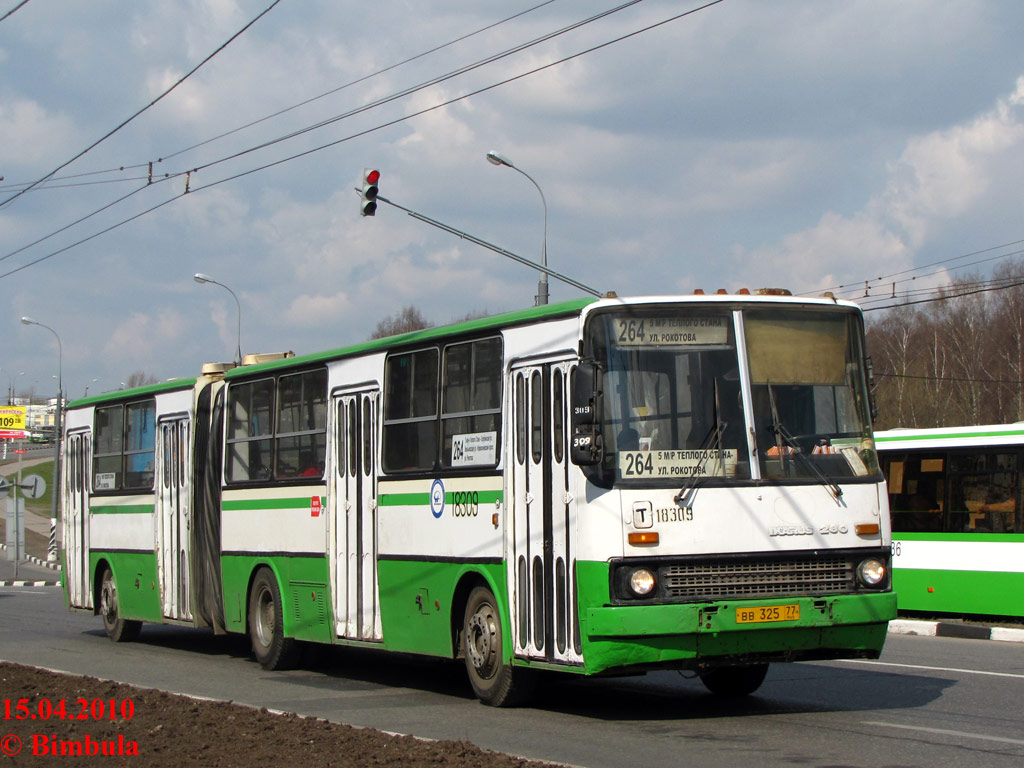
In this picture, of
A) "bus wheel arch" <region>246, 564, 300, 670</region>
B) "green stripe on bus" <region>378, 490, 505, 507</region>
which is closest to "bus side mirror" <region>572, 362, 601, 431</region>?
"green stripe on bus" <region>378, 490, 505, 507</region>

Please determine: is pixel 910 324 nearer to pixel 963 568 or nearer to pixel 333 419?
pixel 963 568

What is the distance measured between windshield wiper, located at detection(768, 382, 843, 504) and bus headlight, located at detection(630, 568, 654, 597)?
1342 millimetres

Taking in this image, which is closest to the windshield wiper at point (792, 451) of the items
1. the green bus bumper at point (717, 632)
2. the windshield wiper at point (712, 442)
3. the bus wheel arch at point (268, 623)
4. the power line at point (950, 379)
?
the windshield wiper at point (712, 442)

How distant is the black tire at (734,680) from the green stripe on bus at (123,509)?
29.2 ft

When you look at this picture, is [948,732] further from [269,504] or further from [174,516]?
[174,516]

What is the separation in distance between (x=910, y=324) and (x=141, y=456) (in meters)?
54.1

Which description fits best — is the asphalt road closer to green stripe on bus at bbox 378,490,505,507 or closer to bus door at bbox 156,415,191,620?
bus door at bbox 156,415,191,620

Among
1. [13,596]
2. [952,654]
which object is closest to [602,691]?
[952,654]

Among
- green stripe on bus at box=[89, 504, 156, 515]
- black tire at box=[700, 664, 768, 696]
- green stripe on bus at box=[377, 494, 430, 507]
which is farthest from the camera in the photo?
green stripe on bus at box=[89, 504, 156, 515]

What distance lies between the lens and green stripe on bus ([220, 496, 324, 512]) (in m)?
14.5

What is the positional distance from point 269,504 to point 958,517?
9.66m

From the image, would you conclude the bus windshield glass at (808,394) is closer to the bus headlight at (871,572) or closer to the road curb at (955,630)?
the bus headlight at (871,572)

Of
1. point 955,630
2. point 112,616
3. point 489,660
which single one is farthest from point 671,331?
point 112,616

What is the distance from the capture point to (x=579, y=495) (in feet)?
33.0
